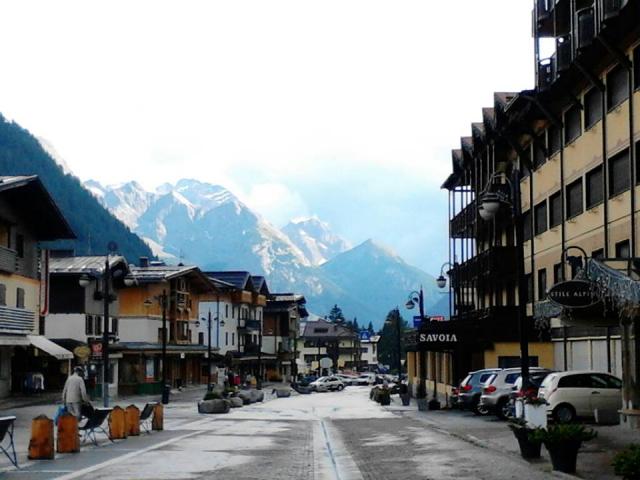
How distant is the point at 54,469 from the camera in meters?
18.8

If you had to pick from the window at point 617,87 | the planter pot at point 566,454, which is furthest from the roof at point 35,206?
the planter pot at point 566,454

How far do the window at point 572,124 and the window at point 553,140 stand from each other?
75cm

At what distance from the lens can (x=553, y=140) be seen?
4225 cm

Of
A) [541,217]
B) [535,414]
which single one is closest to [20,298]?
[541,217]

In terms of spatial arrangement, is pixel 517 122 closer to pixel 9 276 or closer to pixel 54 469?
pixel 9 276

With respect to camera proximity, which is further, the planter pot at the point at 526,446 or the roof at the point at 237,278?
the roof at the point at 237,278

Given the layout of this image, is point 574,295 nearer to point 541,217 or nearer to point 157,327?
point 541,217

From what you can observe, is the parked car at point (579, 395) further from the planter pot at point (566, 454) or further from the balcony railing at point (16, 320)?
the balcony railing at point (16, 320)

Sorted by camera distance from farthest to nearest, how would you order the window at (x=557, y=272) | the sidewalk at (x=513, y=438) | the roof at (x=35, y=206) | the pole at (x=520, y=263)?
the roof at (x=35, y=206), the window at (x=557, y=272), the pole at (x=520, y=263), the sidewalk at (x=513, y=438)

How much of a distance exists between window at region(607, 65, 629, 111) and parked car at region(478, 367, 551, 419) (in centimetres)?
952

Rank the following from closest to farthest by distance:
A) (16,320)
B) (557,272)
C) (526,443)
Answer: (526,443)
(557,272)
(16,320)

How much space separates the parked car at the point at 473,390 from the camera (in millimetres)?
38812

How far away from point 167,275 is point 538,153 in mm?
41684

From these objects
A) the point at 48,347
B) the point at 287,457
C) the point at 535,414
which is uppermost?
the point at 48,347
